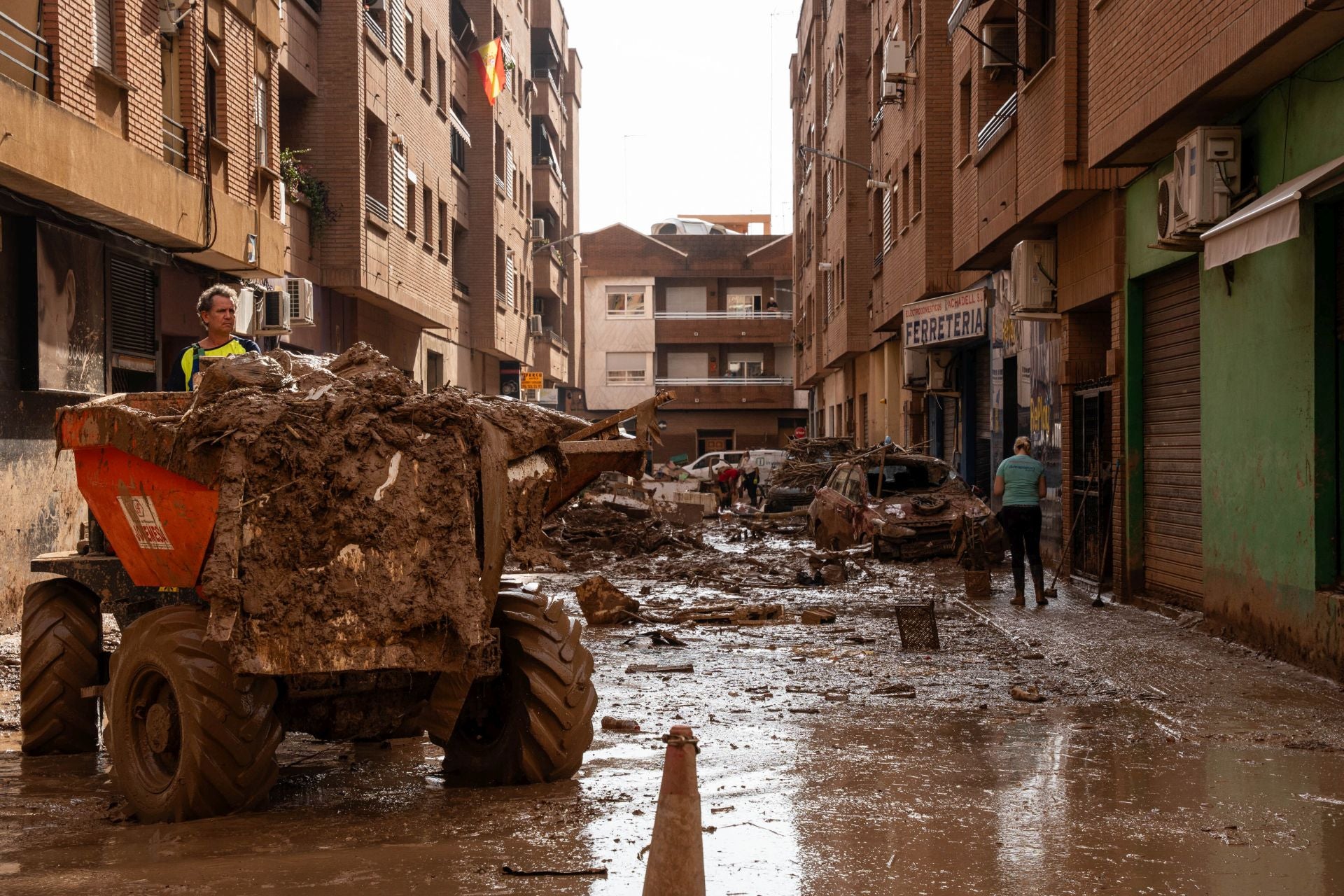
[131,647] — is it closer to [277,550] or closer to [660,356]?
[277,550]

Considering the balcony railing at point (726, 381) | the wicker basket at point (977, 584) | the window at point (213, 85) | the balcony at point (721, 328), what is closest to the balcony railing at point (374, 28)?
the window at point (213, 85)

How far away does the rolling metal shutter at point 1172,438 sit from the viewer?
13.6m

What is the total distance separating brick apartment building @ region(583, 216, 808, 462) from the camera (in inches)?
2990

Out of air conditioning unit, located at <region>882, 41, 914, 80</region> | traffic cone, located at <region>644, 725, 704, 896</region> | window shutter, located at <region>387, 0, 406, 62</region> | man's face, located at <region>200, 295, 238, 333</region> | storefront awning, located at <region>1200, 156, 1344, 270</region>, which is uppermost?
window shutter, located at <region>387, 0, 406, 62</region>

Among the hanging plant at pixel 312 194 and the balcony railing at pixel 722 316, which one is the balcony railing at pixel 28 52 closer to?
the hanging plant at pixel 312 194

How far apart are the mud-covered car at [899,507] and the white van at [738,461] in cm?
1428

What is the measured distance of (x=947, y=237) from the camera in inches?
1067

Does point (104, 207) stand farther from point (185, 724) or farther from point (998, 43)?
point (998, 43)

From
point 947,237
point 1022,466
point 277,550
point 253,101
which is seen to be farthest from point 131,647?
point 947,237

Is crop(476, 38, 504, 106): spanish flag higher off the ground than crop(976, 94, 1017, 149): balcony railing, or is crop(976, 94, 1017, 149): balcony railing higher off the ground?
crop(476, 38, 504, 106): spanish flag

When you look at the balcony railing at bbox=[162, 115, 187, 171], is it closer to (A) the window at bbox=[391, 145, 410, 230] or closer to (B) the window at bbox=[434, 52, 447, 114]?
(A) the window at bbox=[391, 145, 410, 230]

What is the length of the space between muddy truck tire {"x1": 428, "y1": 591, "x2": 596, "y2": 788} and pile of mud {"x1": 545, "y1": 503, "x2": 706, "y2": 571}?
16.2m

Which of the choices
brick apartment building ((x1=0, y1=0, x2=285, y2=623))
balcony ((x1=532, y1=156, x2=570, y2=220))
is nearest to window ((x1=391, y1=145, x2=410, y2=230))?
brick apartment building ((x1=0, y1=0, x2=285, y2=623))

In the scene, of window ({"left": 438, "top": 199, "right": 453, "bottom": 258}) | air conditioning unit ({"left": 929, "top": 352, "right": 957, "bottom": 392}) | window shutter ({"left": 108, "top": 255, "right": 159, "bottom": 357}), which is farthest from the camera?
window ({"left": 438, "top": 199, "right": 453, "bottom": 258})
